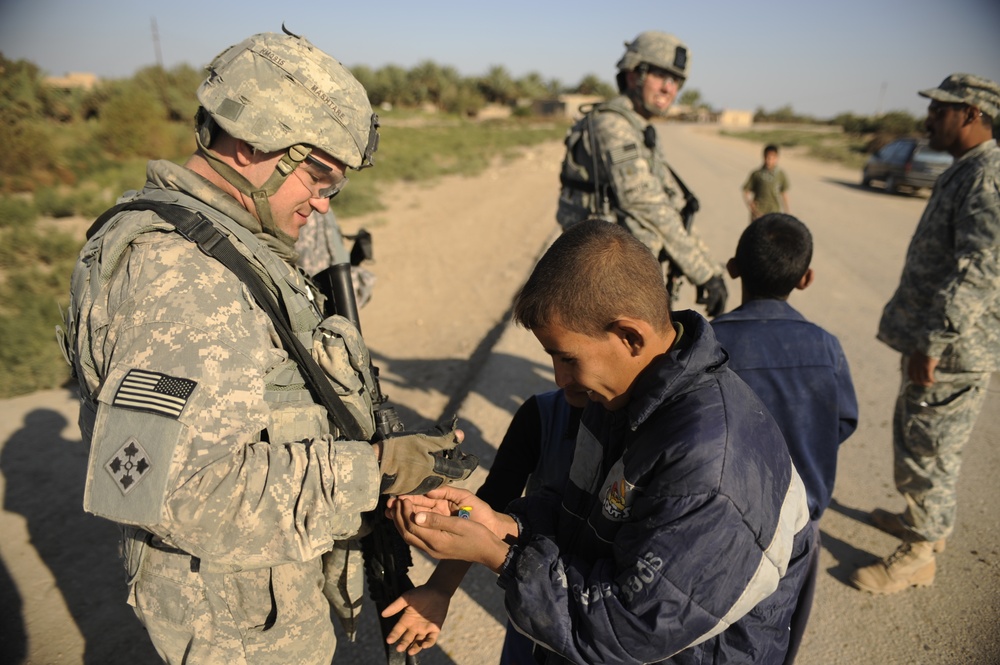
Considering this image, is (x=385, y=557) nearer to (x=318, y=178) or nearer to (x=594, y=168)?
(x=318, y=178)

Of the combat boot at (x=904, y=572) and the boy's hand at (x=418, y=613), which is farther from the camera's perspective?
Answer: the combat boot at (x=904, y=572)

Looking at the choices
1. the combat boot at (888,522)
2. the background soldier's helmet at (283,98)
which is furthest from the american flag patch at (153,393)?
the combat boot at (888,522)

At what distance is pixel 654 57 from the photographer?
3463 millimetres

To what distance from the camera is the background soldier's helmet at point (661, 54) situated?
11.3ft

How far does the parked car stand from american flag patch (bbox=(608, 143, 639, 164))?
14.5 meters

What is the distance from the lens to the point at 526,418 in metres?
1.89

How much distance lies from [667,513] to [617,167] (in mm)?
2605

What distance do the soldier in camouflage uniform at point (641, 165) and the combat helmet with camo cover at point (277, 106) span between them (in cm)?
205

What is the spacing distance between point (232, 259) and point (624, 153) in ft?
8.37

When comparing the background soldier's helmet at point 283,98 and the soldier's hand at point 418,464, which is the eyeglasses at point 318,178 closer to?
the background soldier's helmet at point 283,98

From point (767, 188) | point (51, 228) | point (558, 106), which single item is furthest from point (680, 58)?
point (558, 106)

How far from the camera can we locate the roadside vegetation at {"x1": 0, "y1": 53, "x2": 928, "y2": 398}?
19.0 feet

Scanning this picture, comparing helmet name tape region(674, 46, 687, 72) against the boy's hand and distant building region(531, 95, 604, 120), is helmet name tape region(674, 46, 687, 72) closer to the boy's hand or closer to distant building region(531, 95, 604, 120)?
the boy's hand

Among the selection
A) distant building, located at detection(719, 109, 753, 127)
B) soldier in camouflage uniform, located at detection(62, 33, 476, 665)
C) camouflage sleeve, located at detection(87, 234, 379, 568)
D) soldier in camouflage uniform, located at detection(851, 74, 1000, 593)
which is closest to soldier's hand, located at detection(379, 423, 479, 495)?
soldier in camouflage uniform, located at detection(62, 33, 476, 665)
